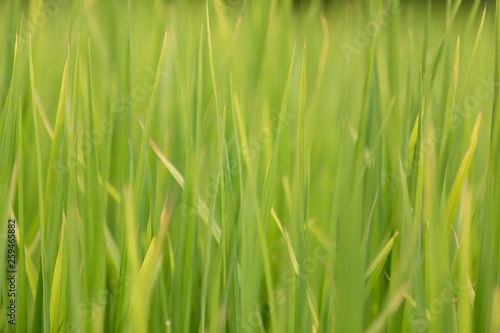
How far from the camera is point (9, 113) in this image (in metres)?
0.47

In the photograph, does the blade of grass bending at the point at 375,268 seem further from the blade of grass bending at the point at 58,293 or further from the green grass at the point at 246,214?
the blade of grass bending at the point at 58,293

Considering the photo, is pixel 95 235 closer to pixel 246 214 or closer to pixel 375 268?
pixel 246 214

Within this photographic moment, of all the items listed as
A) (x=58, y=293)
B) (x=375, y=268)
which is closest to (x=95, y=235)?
(x=58, y=293)

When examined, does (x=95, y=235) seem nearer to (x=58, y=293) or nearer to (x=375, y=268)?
(x=58, y=293)

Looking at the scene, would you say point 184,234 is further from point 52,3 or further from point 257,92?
point 52,3

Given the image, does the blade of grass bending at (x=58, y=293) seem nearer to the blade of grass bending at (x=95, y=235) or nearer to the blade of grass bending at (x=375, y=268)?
the blade of grass bending at (x=95, y=235)

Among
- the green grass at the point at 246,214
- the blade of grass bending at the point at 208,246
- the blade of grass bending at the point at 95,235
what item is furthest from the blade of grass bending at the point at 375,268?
the blade of grass bending at the point at 95,235

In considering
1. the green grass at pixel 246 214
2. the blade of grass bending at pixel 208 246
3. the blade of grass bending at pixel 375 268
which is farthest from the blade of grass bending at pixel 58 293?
the blade of grass bending at pixel 375 268

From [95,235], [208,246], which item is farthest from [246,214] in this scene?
[95,235]

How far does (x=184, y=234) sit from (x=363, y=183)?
8.4 inches

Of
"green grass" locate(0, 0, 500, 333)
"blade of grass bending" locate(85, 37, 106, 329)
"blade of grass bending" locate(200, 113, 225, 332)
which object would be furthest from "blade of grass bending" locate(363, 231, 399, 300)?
"blade of grass bending" locate(85, 37, 106, 329)

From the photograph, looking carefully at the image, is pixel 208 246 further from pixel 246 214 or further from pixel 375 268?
pixel 375 268

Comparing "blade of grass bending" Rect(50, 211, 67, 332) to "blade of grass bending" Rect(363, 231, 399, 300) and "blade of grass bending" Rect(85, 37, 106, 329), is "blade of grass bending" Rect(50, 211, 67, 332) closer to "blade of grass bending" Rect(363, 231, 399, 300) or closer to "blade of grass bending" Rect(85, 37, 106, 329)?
"blade of grass bending" Rect(85, 37, 106, 329)

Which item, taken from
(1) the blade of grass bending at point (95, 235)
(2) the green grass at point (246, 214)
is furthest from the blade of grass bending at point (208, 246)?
(1) the blade of grass bending at point (95, 235)
